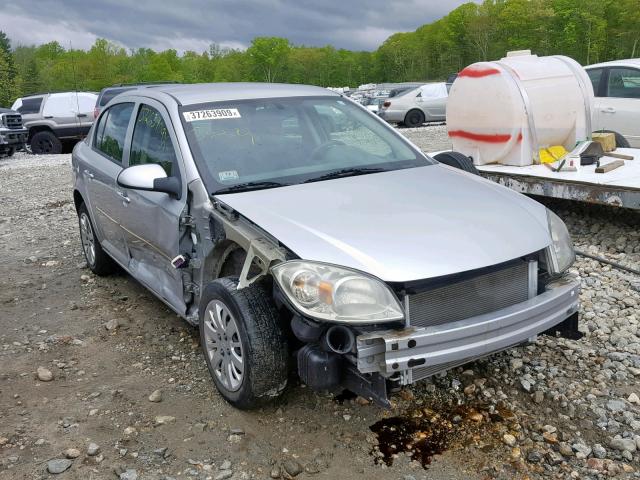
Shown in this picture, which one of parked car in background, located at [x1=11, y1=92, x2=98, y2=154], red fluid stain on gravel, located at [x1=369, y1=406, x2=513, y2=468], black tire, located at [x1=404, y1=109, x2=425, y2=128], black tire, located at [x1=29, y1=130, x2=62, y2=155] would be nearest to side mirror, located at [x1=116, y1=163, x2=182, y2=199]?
red fluid stain on gravel, located at [x1=369, y1=406, x2=513, y2=468]

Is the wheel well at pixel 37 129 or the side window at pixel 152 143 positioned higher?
the side window at pixel 152 143

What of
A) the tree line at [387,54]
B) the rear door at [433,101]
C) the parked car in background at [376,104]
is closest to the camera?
the rear door at [433,101]

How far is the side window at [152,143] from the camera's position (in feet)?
13.3

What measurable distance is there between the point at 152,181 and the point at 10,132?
16017mm

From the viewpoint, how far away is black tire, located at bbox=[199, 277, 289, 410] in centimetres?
314

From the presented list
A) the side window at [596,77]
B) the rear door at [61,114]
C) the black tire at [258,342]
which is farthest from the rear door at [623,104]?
the rear door at [61,114]

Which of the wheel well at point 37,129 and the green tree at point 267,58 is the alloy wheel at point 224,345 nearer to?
the wheel well at point 37,129

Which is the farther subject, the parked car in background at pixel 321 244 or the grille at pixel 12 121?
the grille at pixel 12 121

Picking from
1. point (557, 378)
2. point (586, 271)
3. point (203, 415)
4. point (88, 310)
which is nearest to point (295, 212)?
point (203, 415)

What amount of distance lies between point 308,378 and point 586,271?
350 cm

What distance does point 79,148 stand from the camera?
604cm

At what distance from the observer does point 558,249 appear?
3402 mm

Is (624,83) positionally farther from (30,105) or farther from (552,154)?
(30,105)

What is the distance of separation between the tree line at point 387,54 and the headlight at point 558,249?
6787 centimetres
